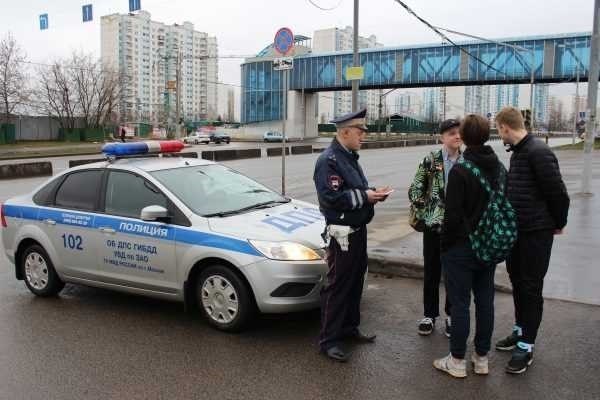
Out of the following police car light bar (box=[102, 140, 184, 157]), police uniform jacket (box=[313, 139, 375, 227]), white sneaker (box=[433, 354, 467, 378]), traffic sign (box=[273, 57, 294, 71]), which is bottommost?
white sneaker (box=[433, 354, 467, 378])

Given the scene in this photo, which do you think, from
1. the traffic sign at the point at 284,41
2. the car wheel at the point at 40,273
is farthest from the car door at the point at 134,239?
the traffic sign at the point at 284,41

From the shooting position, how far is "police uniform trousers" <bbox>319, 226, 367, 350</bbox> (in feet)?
15.2

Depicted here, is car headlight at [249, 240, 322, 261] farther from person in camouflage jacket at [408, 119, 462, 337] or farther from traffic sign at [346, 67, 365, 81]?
traffic sign at [346, 67, 365, 81]

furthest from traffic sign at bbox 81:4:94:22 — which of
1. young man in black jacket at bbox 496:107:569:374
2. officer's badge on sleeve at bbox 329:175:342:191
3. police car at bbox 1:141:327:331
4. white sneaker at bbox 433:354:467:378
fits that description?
white sneaker at bbox 433:354:467:378

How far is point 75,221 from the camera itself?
19.9 ft

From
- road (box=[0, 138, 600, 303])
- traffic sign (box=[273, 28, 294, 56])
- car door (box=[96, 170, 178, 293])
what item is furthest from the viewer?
traffic sign (box=[273, 28, 294, 56])

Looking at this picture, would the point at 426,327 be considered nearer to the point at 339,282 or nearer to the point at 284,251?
the point at 339,282

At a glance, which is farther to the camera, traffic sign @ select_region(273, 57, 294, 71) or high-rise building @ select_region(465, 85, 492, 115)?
high-rise building @ select_region(465, 85, 492, 115)

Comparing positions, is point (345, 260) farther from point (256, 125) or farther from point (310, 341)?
point (256, 125)

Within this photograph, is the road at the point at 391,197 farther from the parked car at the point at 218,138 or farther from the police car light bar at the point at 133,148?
the parked car at the point at 218,138

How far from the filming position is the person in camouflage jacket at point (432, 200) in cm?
492

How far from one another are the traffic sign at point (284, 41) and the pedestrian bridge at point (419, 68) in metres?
37.6

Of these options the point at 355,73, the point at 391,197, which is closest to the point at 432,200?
the point at 355,73

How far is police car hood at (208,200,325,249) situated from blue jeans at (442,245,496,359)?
1352 millimetres
